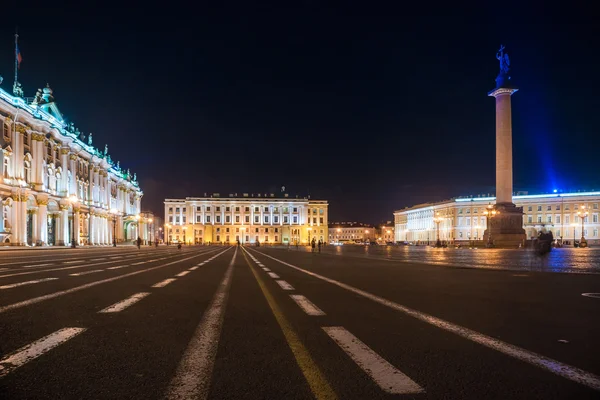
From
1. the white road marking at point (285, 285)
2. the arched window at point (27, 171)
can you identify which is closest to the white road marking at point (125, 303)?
the white road marking at point (285, 285)

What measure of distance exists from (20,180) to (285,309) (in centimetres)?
5683

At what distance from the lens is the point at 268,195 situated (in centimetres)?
19600

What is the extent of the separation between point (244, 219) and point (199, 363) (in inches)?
7209

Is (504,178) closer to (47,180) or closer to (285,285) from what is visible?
(285,285)

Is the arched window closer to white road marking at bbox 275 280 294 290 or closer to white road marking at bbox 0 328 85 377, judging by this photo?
white road marking at bbox 275 280 294 290

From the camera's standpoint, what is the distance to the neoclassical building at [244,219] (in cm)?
18212

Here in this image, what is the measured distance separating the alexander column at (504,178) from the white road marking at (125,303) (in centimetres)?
5282

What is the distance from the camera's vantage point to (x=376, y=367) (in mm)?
4793

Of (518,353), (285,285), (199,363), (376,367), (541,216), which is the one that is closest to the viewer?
(376,367)

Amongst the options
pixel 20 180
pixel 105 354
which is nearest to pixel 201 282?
pixel 105 354

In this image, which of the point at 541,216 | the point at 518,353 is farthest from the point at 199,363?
the point at 541,216

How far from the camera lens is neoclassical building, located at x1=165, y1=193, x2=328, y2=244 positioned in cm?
18212

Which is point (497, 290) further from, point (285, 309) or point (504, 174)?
point (504, 174)

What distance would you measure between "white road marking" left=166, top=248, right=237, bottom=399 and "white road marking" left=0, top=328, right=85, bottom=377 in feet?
5.22
